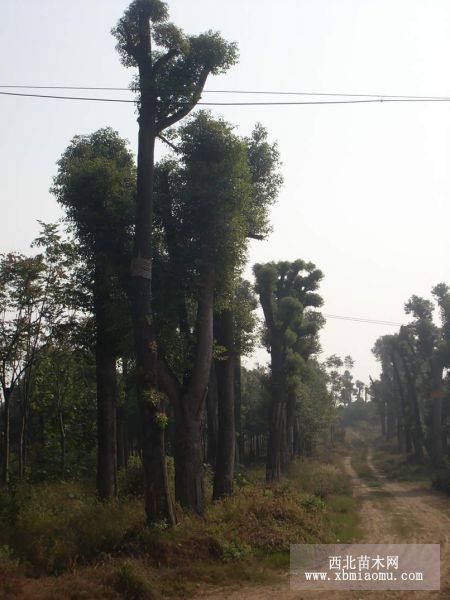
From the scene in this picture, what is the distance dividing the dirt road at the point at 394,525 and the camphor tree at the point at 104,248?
7454 mm

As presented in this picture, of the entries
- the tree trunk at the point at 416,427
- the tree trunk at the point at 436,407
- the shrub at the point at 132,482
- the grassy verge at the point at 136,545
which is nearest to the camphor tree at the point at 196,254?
the grassy verge at the point at 136,545

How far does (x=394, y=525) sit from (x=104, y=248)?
1217 cm

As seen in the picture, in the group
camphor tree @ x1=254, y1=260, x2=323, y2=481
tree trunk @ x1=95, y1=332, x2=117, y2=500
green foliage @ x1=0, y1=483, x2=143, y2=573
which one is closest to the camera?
green foliage @ x1=0, y1=483, x2=143, y2=573

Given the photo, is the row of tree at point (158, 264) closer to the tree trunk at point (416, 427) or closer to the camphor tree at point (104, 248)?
the camphor tree at point (104, 248)

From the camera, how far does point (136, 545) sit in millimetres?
10680

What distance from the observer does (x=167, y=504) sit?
38.2 ft

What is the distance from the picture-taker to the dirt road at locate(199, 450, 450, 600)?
30.5 feet

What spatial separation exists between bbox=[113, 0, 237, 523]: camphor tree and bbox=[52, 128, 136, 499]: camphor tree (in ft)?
7.27

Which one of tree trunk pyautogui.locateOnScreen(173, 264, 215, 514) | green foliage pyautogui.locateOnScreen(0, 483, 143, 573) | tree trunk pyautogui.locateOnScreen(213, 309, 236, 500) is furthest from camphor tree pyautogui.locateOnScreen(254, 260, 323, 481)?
green foliage pyautogui.locateOnScreen(0, 483, 143, 573)

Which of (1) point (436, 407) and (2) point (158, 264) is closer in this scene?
(2) point (158, 264)

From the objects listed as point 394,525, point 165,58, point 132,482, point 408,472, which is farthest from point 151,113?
point 408,472

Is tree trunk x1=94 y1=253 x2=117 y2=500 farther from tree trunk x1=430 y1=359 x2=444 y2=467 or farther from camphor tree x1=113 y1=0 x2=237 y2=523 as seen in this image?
tree trunk x1=430 y1=359 x2=444 y2=467

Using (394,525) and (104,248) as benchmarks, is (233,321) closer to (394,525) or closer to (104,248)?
(104,248)

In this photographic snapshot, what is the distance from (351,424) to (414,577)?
123536 mm
